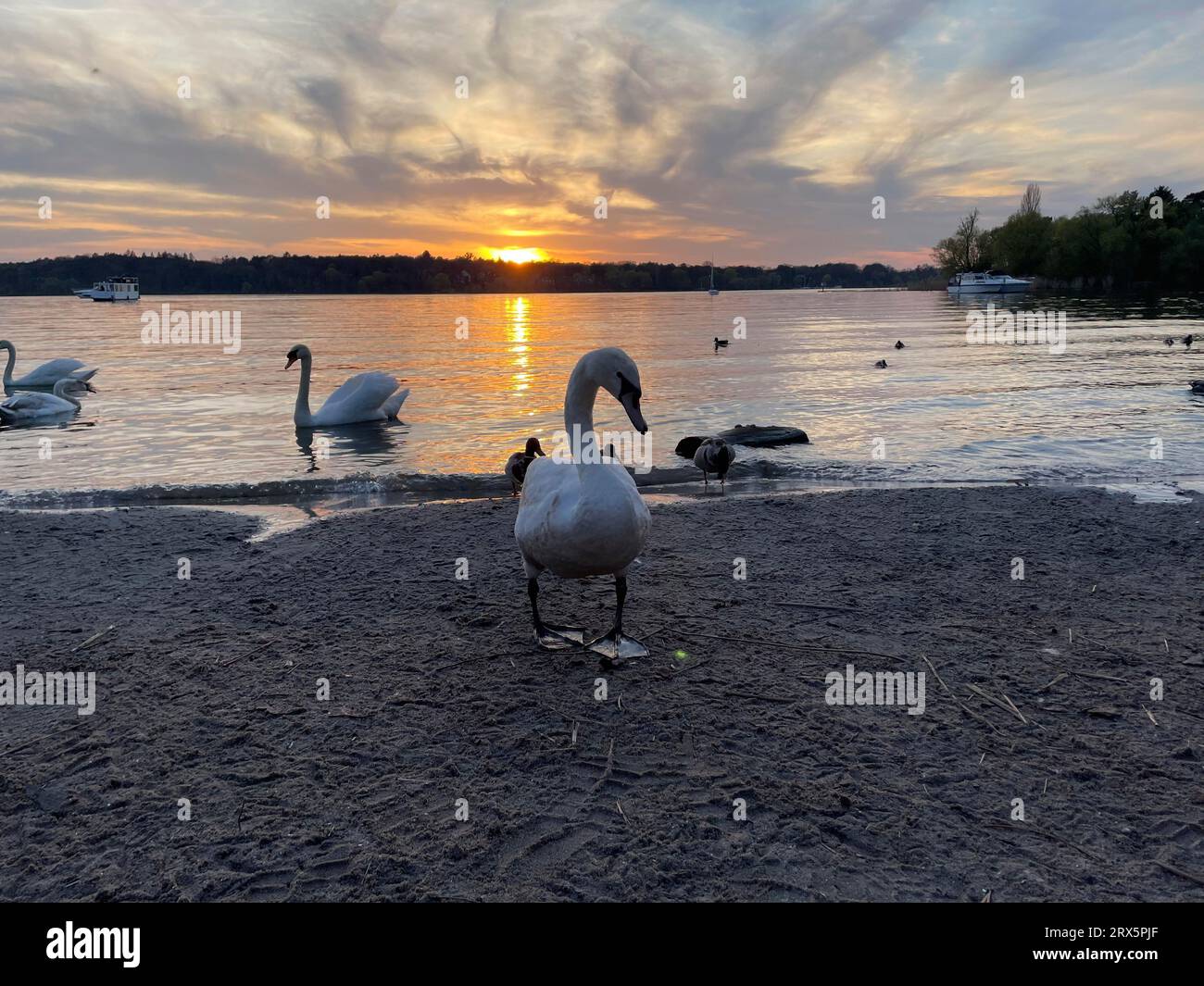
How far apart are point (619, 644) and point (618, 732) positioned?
A: 1.17 metres

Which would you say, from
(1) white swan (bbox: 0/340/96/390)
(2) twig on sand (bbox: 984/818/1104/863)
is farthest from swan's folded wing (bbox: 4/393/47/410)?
(2) twig on sand (bbox: 984/818/1104/863)

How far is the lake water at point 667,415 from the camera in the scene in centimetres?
1385

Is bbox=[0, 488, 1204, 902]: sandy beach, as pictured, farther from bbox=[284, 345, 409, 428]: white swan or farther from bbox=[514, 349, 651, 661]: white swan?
bbox=[284, 345, 409, 428]: white swan

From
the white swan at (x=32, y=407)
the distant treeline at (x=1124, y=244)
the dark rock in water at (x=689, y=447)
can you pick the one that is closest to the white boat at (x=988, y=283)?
the distant treeline at (x=1124, y=244)

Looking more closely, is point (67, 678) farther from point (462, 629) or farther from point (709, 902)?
point (709, 902)

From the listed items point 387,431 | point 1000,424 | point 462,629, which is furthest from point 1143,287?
point 462,629

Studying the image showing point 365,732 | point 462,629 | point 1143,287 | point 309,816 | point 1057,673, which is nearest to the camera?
point 309,816

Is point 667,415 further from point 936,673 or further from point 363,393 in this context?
point 936,673

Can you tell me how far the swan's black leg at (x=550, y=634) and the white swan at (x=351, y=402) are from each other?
46.6 ft

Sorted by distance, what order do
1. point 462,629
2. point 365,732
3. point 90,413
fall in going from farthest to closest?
1. point 90,413
2. point 462,629
3. point 365,732

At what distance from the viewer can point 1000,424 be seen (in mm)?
18516

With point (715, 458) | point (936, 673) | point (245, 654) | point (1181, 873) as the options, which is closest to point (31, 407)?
point (715, 458)

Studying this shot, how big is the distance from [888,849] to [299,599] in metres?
5.23

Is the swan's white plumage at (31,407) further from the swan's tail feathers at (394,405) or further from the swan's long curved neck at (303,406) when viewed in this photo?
the swan's tail feathers at (394,405)
